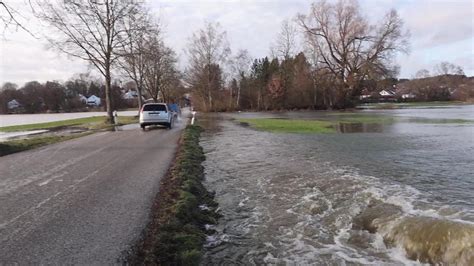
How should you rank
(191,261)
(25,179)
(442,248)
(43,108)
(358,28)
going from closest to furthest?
(191,261) → (442,248) → (25,179) → (358,28) → (43,108)

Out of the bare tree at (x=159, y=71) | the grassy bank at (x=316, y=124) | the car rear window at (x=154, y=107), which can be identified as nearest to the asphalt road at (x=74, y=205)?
the car rear window at (x=154, y=107)

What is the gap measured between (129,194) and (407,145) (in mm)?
14431

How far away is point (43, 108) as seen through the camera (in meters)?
113

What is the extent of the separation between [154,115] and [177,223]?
2231 centimetres

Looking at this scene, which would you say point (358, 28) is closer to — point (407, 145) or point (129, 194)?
point (407, 145)

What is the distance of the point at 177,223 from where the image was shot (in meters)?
6.75

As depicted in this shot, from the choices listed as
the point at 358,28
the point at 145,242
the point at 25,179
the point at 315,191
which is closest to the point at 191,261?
the point at 145,242

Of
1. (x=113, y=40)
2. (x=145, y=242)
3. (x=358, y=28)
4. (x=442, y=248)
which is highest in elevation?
(x=358, y=28)

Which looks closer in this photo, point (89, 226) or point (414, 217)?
point (89, 226)

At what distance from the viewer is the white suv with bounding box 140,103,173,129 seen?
92.3 feet

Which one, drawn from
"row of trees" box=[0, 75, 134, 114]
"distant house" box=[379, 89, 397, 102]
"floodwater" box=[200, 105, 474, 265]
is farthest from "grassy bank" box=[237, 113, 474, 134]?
"distant house" box=[379, 89, 397, 102]

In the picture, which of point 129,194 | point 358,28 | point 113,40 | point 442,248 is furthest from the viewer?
point 358,28

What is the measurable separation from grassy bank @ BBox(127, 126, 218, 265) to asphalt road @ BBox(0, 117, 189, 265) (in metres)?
0.22

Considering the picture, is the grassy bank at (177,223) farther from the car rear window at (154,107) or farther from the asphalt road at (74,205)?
the car rear window at (154,107)
